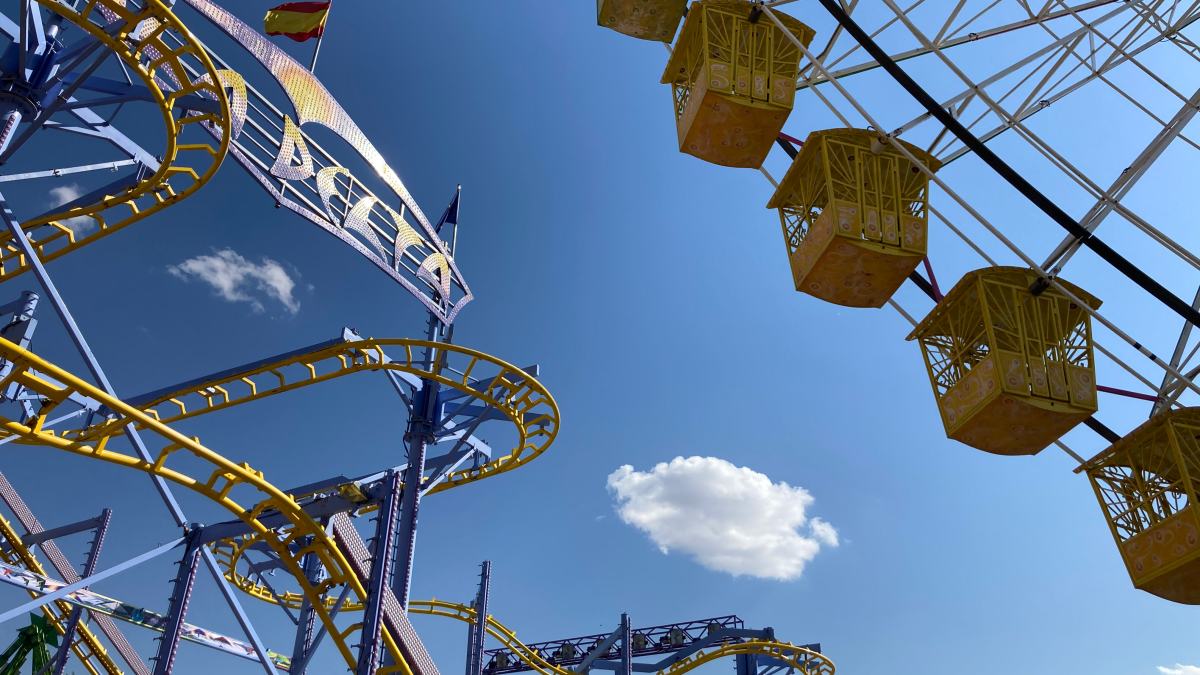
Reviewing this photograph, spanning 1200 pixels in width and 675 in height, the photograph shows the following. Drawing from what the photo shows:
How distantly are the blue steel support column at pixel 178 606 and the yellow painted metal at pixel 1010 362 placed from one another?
42.1ft

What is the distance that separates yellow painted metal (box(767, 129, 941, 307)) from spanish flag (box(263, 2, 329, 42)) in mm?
9205

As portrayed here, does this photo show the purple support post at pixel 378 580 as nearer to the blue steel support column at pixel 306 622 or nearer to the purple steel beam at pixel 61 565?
the blue steel support column at pixel 306 622

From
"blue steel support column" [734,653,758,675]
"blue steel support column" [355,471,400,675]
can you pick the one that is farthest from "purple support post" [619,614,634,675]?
"blue steel support column" [355,471,400,675]

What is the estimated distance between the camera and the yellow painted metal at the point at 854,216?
10.7 meters

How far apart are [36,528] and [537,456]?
11983mm

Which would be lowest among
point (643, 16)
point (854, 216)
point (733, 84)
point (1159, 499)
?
point (1159, 499)

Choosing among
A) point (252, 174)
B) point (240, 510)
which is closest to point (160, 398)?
point (240, 510)

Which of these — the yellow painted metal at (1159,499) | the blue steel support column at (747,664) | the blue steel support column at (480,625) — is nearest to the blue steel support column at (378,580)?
the blue steel support column at (480,625)

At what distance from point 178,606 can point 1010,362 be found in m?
14.0

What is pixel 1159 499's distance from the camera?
10.3 metres

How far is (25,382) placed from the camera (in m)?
9.34

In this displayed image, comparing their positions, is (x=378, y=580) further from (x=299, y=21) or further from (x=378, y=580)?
(x=299, y=21)

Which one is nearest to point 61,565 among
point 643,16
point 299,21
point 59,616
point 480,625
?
point 59,616

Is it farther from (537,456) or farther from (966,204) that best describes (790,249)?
(537,456)
